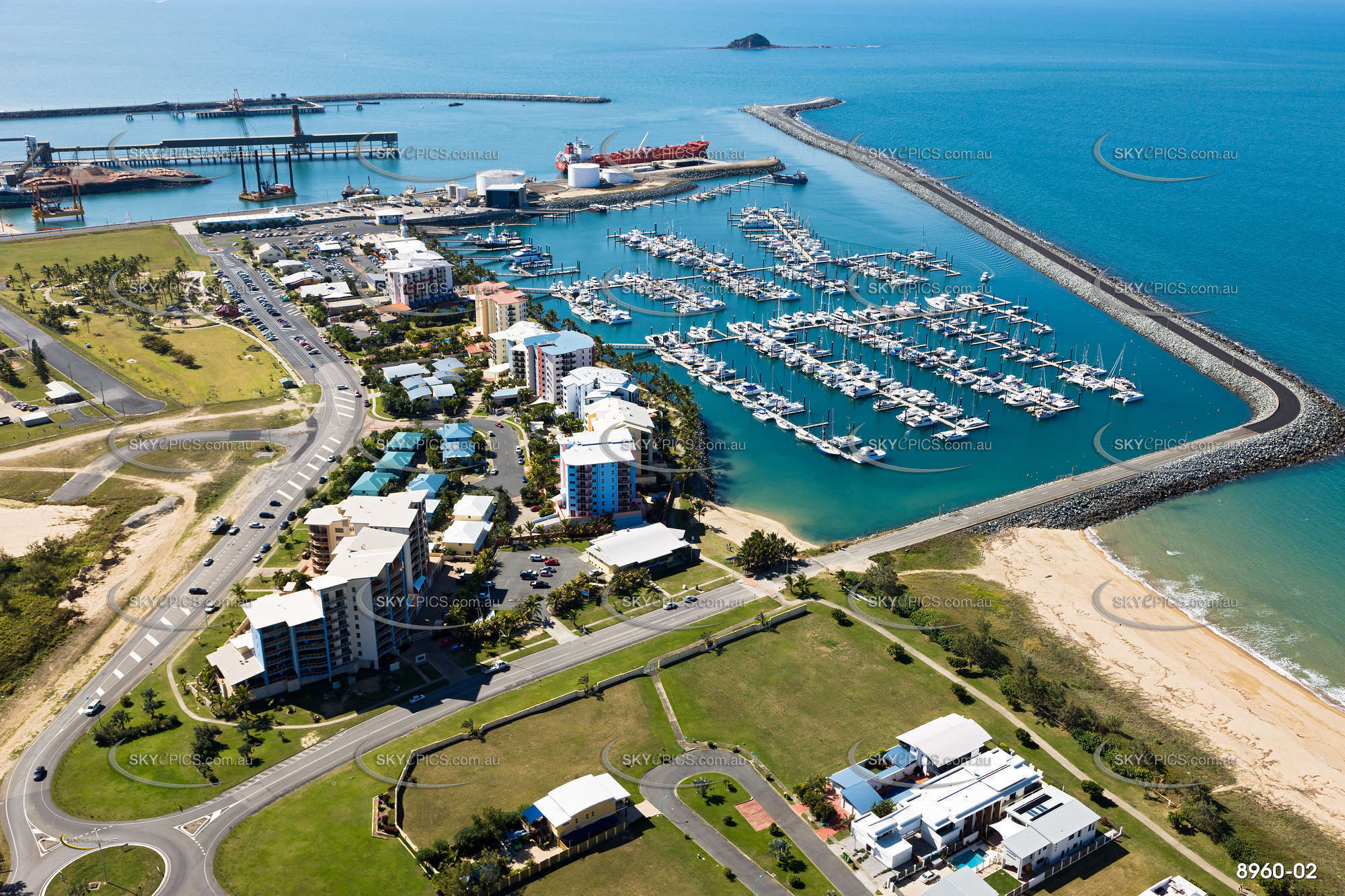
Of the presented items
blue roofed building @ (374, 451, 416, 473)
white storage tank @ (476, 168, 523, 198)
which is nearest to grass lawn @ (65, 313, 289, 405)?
blue roofed building @ (374, 451, 416, 473)

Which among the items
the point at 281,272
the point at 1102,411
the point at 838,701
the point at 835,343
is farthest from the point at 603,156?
the point at 838,701

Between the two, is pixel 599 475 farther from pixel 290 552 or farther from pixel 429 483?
pixel 290 552

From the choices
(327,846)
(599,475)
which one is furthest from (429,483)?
(327,846)

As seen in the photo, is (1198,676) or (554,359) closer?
(1198,676)

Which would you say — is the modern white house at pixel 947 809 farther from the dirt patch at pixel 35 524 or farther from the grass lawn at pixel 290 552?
the dirt patch at pixel 35 524

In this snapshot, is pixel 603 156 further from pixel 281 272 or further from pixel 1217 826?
pixel 1217 826

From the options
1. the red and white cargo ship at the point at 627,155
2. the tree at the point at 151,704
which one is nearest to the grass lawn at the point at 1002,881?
the tree at the point at 151,704

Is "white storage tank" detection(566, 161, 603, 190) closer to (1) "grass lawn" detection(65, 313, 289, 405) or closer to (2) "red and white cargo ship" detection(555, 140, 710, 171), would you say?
(2) "red and white cargo ship" detection(555, 140, 710, 171)
